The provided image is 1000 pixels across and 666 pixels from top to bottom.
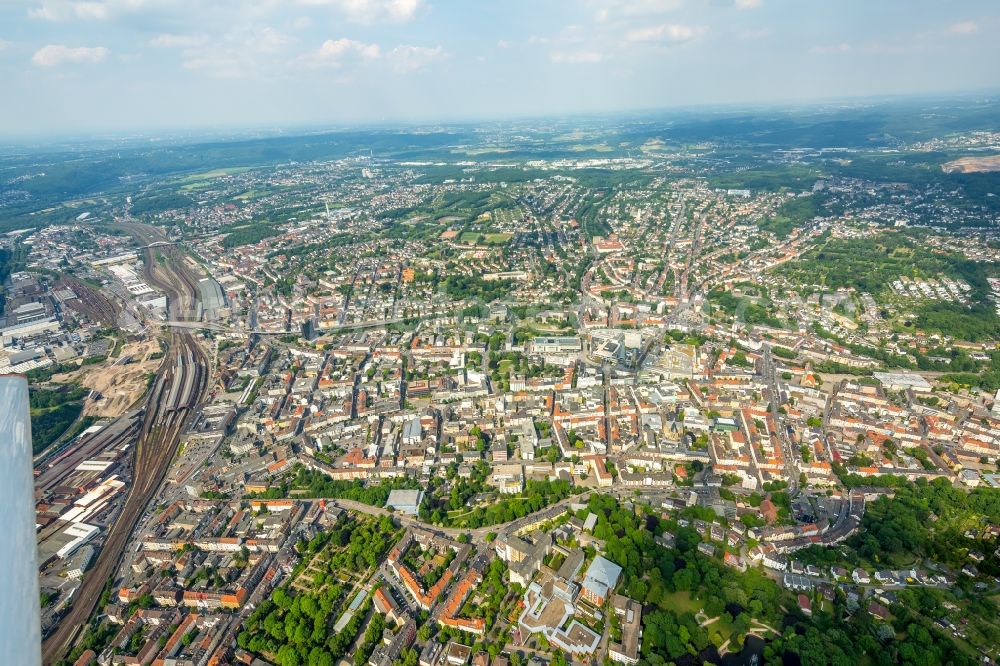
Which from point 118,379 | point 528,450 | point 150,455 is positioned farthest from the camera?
point 118,379

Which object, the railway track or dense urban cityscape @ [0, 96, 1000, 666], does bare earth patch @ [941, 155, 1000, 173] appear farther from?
the railway track

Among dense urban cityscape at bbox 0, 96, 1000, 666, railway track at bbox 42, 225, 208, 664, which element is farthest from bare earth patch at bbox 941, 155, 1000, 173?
railway track at bbox 42, 225, 208, 664

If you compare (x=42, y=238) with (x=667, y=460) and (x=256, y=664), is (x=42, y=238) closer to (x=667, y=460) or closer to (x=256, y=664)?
(x=256, y=664)

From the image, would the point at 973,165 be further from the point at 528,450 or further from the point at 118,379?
the point at 118,379

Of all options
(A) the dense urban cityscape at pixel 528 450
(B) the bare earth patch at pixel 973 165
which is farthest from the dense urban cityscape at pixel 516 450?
(B) the bare earth patch at pixel 973 165

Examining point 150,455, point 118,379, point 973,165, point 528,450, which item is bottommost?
point 150,455

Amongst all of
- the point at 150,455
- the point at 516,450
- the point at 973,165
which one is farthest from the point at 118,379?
the point at 973,165

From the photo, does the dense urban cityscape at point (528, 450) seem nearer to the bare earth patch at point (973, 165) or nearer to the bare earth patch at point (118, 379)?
the bare earth patch at point (118, 379)
